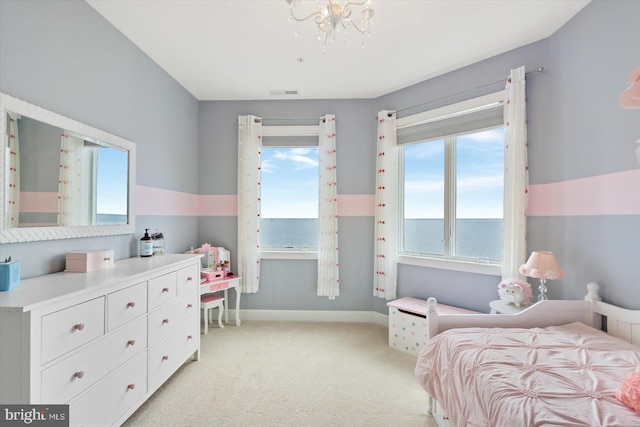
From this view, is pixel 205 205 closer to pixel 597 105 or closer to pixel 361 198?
pixel 361 198

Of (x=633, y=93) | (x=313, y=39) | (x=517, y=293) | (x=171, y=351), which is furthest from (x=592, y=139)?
(x=171, y=351)

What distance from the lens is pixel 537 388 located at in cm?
118

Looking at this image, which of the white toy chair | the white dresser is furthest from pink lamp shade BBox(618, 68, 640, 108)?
the white toy chair

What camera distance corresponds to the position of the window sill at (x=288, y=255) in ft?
11.8

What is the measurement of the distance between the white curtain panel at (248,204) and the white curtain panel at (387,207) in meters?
1.49

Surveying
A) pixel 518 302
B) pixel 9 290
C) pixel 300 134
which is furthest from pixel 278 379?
pixel 300 134

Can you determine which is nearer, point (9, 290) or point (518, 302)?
point (9, 290)

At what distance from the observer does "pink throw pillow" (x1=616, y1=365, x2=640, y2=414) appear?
106cm

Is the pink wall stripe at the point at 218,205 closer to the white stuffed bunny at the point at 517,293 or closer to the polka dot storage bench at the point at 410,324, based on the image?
the polka dot storage bench at the point at 410,324

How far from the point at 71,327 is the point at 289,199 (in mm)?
2598

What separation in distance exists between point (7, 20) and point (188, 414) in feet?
8.29

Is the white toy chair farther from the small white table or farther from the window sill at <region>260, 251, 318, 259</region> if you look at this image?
the window sill at <region>260, 251, 318, 259</region>

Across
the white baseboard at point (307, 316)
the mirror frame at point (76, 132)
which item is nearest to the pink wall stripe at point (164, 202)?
the mirror frame at point (76, 132)

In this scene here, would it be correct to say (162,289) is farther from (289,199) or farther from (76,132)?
(289,199)
